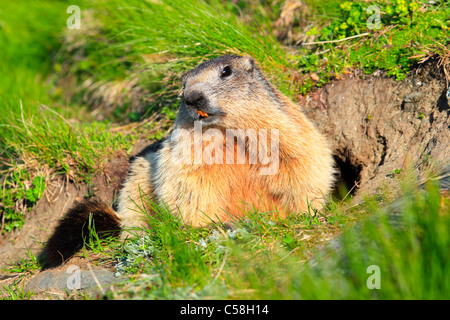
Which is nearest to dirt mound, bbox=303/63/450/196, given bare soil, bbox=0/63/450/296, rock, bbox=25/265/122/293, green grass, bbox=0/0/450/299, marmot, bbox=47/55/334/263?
bare soil, bbox=0/63/450/296

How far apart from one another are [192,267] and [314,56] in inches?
154

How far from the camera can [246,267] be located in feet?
9.80

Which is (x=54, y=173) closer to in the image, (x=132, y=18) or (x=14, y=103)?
(x=14, y=103)

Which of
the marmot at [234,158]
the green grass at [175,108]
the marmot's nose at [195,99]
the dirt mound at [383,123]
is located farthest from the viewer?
the dirt mound at [383,123]

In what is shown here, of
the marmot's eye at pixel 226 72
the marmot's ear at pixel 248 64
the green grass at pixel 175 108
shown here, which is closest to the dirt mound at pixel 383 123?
the green grass at pixel 175 108

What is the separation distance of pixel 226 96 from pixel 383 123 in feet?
7.02

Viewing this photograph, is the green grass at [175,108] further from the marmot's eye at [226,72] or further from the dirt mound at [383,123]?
the marmot's eye at [226,72]

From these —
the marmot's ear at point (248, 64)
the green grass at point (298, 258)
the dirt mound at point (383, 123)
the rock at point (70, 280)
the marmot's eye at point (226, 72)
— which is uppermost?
the marmot's ear at point (248, 64)

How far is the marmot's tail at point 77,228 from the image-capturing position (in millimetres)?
4625

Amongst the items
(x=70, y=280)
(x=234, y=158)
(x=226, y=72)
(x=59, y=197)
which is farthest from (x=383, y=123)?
(x=59, y=197)

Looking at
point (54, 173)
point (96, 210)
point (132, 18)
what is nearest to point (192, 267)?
point (96, 210)

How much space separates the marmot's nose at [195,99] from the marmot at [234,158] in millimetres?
135

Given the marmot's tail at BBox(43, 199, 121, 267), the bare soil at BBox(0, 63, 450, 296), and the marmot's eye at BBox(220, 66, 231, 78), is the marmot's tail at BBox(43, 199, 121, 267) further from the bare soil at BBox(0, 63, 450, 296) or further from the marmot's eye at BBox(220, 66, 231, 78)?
the marmot's eye at BBox(220, 66, 231, 78)

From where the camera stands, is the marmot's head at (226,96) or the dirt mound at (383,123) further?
the dirt mound at (383,123)
